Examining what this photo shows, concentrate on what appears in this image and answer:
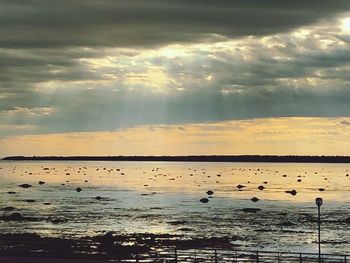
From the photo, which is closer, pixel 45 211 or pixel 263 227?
pixel 263 227

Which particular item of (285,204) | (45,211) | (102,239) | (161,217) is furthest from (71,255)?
(285,204)

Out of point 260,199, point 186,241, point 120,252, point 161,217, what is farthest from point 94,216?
point 260,199

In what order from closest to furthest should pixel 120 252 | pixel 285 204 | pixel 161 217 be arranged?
pixel 120 252
pixel 161 217
pixel 285 204

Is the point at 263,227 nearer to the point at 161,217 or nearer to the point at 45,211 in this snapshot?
the point at 161,217

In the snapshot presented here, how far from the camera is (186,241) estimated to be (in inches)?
2394

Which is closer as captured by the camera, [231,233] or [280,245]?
[280,245]

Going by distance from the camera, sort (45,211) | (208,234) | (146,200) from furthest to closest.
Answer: (146,200)
(45,211)
(208,234)

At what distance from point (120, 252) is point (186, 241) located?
34.1ft

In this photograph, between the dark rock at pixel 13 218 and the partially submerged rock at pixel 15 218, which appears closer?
the partially submerged rock at pixel 15 218

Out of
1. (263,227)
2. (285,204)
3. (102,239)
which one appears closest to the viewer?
(102,239)

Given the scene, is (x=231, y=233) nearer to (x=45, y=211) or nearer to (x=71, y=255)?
(x=71, y=255)

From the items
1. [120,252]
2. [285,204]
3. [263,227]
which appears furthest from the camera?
[285,204]

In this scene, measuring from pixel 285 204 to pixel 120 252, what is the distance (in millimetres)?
69283

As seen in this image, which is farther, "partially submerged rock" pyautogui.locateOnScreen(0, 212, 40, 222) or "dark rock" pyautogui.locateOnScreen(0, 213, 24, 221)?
"dark rock" pyautogui.locateOnScreen(0, 213, 24, 221)
